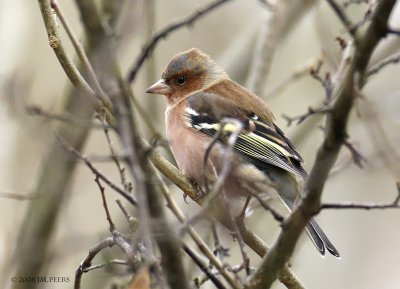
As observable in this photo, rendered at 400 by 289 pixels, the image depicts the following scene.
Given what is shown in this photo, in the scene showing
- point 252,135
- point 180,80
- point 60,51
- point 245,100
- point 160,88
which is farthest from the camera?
point 180,80

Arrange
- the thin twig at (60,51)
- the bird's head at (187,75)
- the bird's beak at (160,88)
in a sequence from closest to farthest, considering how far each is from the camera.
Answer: the thin twig at (60,51) → the bird's beak at (160,88) → the bird's head at (187,75)

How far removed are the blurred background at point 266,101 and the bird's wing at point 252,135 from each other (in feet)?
1.12

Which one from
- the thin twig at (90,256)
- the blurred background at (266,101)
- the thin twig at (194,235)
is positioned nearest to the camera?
the thin twig at (194,235)

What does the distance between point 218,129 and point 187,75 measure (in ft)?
5.37

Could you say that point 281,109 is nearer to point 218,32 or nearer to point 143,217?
point 218,32

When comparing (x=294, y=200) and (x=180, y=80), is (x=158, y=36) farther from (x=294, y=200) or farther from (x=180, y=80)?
(x=180, y=80)

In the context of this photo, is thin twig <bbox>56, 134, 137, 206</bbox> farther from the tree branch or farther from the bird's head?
the bird's head

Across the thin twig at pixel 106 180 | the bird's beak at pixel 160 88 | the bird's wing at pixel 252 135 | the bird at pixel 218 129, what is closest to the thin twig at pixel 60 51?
A: the thin twig at pixel 106 180

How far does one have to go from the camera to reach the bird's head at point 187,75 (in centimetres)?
648

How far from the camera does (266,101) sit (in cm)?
779

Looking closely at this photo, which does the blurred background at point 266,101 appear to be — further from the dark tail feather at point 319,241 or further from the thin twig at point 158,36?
the dark tail feather at point 319,241

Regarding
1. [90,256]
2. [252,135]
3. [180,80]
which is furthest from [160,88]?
[90,256]

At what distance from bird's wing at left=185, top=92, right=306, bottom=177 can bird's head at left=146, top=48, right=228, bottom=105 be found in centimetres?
39

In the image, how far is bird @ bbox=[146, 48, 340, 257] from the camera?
212 inches
